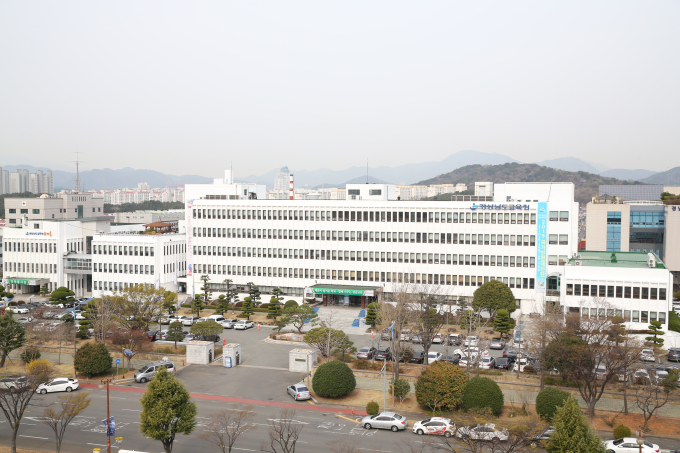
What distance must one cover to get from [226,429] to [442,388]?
49.7 feet

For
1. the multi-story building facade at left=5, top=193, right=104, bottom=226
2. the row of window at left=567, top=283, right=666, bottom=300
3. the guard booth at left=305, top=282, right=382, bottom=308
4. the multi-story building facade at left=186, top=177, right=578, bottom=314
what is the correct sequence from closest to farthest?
1. the row of window at left=567, top=283, right=666, bottom=300
2. the multi-story building facade at left=186, top=177, right=578, bottom=314
3. the guard booth at left=305, top=282, right=382, bottom=308
4. the multi-story building facade at left=5, top=193, right=104, bottom=226

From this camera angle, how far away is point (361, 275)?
7662 cm

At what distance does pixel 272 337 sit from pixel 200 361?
11186mm

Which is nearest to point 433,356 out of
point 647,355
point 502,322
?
point 502,322

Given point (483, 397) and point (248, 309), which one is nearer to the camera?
point (483, 397)

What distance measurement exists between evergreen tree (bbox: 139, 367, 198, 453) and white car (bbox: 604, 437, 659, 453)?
23.5 meters

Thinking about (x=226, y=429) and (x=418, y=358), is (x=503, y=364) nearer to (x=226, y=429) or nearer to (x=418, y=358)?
(x=418, y=358)

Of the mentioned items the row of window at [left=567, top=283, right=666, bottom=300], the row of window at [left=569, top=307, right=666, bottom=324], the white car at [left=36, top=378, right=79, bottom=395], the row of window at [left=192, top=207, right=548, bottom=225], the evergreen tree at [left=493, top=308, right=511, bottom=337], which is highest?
the row of window at [left=192, top=207, right=548, bottom=225]

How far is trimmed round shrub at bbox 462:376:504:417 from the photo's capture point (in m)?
36.6

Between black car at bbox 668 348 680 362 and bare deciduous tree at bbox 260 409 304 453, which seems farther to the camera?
black car at bbox 668 348 680 362

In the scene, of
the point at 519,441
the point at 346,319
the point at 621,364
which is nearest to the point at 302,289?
the point at 346,319

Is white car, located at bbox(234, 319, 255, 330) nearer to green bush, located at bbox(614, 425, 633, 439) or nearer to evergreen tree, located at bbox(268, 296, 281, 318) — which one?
evergreen tree, located at bbox(268, 296, 281, 318)

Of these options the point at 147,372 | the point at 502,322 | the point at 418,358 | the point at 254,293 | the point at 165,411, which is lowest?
the point at 418,358

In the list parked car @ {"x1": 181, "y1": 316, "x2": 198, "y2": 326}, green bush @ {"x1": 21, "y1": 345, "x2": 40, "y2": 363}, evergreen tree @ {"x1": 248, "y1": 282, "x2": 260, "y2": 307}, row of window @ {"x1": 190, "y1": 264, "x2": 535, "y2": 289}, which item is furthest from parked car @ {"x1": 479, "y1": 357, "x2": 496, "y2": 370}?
green bush @ {"x1": 21, "y1": 345, "x2": 40, "y2": 363}
